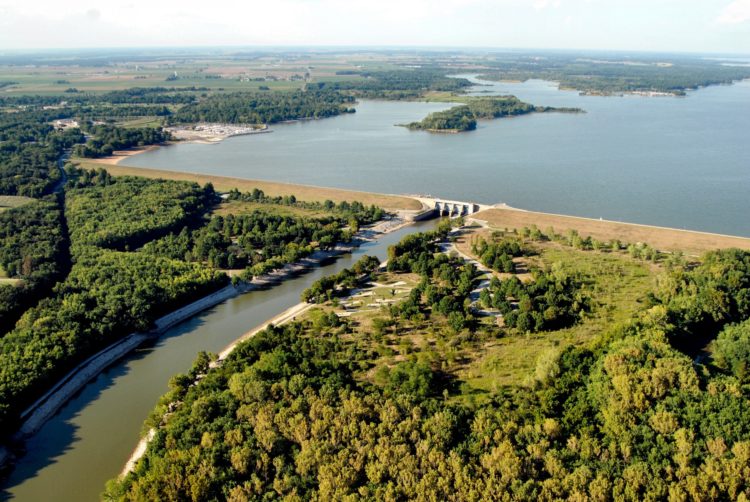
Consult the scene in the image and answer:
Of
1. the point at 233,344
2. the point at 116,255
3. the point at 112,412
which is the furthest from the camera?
the point at 116,255

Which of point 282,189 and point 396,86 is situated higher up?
point 396,86

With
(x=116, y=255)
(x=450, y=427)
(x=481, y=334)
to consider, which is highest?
(x=116, y=255)

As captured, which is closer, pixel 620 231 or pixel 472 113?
pixel 620 231

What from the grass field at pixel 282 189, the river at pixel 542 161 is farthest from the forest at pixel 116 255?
the river at pixel 542 161

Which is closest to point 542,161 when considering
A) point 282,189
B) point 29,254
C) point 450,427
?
point 282,189

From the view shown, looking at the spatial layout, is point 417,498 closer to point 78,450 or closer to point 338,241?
point 78,450

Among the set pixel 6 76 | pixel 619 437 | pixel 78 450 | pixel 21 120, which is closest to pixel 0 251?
Result: pixel 78 450

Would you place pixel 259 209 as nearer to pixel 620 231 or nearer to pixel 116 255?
pixel 116 255
